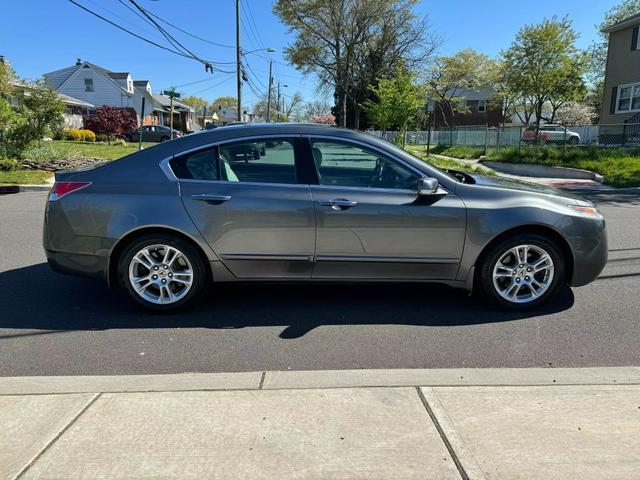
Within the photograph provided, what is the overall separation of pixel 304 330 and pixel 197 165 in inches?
66.5

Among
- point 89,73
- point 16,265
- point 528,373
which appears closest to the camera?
point 528,373

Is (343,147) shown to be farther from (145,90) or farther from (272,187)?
(145,90)

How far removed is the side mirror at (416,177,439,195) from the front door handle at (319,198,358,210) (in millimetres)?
540

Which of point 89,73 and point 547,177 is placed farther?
point 89,73

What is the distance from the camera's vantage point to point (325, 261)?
164 inches

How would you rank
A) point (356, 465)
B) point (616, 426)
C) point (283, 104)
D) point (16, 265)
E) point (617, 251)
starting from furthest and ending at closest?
point (283, 104) → point (617, 251) → point (16, 265) → point (616, 426) → point (356, 465)

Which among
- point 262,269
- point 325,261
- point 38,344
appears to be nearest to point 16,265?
point 38,344

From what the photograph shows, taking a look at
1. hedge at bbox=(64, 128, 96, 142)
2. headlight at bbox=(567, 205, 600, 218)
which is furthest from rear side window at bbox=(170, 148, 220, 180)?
hedge at bbox=(64, 128, 96, 142)

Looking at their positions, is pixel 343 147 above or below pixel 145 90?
below

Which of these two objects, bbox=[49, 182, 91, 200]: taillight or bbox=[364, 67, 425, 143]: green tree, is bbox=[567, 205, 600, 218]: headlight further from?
bbox=[364, 67, 425, 143]: green tree

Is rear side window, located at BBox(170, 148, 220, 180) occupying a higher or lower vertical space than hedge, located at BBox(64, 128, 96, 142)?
lower

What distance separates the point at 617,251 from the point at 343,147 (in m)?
4.66

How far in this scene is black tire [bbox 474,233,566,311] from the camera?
13.6ft

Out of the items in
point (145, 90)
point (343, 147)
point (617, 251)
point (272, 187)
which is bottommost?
point (617, 251)
